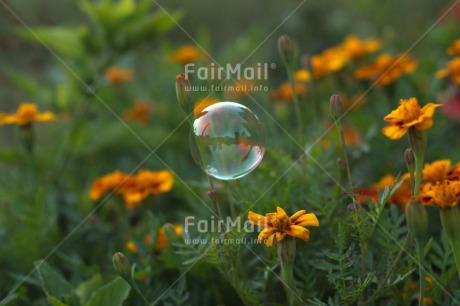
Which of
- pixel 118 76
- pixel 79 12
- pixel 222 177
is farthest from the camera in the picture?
pixel 79 12

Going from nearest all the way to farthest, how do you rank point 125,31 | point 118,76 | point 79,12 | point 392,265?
point 392,265 → point 125,31 → point 118,76 → point 79,12

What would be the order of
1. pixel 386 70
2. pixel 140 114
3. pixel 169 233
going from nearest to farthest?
pixel 169 233
pixel 386 70
pixel 140 114

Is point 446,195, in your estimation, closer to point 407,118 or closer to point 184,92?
point 407,118

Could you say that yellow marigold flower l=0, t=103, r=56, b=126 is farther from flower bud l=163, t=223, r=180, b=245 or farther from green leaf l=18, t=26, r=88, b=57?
flower bud l=163, t=223, r=180, b=245

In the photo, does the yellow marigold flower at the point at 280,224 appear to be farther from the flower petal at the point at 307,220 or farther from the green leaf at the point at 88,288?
the green leaf at the point at 88,288

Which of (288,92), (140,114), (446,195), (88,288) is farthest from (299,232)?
(140,114)

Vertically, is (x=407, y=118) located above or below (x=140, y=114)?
below

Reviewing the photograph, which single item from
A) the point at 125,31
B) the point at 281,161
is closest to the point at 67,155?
the point at 125,31

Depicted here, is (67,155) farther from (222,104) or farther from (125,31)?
(222,104)
